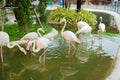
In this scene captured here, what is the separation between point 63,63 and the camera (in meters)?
8.47

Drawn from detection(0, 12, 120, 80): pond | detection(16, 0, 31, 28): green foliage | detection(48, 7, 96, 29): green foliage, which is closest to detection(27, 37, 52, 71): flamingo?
detection(0, 12, 120, 80): pond

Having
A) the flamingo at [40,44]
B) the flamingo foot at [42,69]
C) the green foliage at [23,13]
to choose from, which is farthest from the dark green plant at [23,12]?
the flamingo foot at [42,69]

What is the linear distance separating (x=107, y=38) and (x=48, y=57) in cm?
374

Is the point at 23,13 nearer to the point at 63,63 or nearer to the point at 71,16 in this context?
the point at 63,63

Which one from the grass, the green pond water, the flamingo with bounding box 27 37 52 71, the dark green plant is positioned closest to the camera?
the green pond water

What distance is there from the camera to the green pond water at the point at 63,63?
292 inches

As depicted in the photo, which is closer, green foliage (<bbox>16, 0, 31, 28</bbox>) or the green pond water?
the green pond water

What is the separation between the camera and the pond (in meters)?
7.42

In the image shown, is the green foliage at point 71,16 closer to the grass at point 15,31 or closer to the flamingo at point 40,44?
the grass at point 15,31

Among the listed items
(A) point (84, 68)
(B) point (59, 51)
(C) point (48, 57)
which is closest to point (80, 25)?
(B) point (59, 51)

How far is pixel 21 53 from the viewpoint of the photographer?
9.40 meters

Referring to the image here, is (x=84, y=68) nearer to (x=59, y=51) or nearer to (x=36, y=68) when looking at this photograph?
(x=36, y=68)

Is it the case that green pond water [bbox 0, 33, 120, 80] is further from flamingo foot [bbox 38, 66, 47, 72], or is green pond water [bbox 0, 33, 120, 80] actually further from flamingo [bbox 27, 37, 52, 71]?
flamingo [bbox 27, 37, 52, 71]

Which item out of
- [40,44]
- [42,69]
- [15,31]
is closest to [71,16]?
[15,31]
